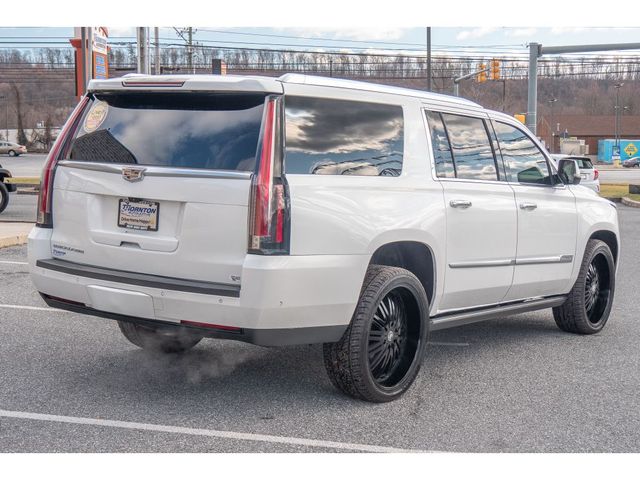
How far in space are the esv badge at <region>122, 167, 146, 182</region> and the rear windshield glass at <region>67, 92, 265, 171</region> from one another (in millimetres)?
92

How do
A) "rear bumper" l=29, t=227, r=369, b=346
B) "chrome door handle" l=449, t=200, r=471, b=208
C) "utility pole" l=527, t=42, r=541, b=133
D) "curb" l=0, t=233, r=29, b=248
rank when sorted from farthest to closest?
"utility pole" l=527, t=42, r=541, b=133 → "curb" l=0, t=233, r=29, b=248 → "chrome door handle" l=449, t=200, r=471, b=208 → "rear bumper" l=29, t=227, r=369, b=346

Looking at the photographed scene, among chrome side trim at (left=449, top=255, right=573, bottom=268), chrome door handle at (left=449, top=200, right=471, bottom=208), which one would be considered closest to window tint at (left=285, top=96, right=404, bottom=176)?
chrome door handle at (left=449, top=200, right=471, bottom=208)

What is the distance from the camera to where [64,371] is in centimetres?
547

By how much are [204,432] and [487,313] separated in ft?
8.40

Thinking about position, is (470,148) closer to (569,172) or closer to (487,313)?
(487,313)

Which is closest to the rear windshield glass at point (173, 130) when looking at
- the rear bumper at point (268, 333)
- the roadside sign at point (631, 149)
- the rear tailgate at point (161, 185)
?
the rear tailgate at point (161, 185)

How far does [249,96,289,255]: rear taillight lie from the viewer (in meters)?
4.24

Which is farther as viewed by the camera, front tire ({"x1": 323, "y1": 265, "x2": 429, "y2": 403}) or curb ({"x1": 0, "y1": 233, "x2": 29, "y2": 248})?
curb ({"x1": 0, "y1": 233, "x2": 29, "y2": 248})

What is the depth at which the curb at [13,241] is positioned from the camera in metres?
11.9

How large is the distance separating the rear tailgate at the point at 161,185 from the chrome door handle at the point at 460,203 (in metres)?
1.64

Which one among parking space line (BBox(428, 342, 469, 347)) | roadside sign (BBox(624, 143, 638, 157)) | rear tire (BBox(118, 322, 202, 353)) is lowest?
parking space line (BBox(428, 342, 469, 347))

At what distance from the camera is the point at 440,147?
18.2 feet

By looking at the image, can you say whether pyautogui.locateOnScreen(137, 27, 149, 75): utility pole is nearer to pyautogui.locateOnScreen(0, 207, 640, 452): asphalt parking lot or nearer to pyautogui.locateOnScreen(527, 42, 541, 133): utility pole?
pyautogui.locateOnScreen(527, 42, 541, 133): utility pole

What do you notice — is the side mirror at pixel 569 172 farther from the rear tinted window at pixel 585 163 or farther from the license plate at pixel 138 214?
the rear tinted window at pixel 585 163
